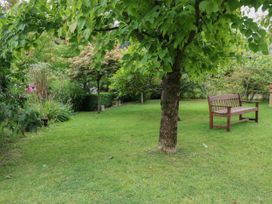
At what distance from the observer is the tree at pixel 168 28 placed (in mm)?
2635

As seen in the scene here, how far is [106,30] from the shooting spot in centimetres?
392

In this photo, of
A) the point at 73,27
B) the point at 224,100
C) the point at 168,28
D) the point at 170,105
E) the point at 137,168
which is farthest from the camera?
the point at 224,100

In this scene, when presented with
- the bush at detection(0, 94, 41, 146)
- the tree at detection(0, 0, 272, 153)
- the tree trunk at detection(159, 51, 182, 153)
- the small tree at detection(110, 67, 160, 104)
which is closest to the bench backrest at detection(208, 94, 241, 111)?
the tree at detection(0, 0, 272, 153)

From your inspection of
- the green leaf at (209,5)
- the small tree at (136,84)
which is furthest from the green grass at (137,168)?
the small tree at (136,84)

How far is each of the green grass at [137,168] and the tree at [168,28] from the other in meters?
0.71

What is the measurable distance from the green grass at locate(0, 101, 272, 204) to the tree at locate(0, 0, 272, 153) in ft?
2.34

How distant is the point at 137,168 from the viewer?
3.87 m

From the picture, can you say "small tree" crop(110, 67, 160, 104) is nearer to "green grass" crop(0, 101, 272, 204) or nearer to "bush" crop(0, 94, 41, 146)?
"green grass" crop(0, 101, 272, 204)

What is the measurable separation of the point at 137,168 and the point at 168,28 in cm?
189

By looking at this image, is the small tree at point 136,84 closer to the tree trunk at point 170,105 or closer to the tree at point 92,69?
the tree at point 92,69

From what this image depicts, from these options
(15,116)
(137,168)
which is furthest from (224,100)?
(15,116)

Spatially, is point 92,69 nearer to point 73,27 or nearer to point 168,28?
point 168,28

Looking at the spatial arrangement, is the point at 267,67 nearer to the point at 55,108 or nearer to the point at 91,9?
the point at 55,108

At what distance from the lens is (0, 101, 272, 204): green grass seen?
120 inches
